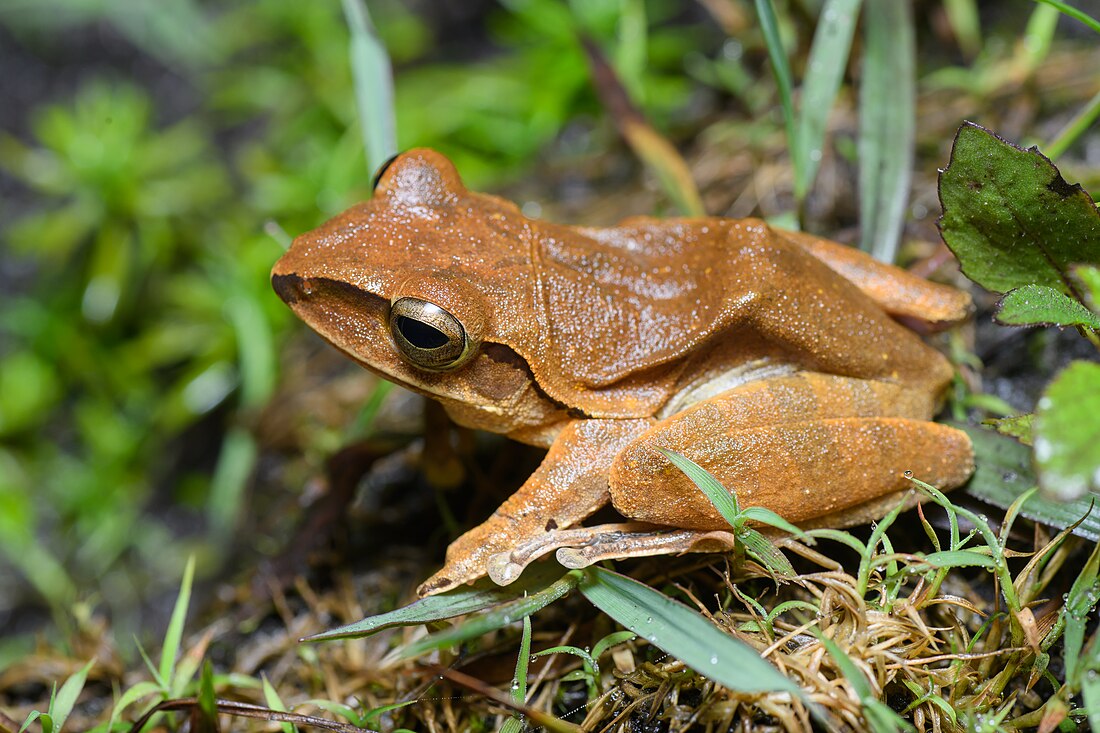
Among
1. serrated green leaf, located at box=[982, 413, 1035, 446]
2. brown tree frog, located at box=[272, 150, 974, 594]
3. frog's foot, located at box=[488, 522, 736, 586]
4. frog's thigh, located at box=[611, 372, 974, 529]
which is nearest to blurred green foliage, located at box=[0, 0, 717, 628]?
brown tree frog, located at box=[272, 150, 974, 594]

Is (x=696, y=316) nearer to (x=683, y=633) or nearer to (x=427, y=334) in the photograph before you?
(x=427, y=334)

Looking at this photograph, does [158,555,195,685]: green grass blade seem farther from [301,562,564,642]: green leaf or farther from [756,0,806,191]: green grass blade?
[756,0,806,191]: green grass blade

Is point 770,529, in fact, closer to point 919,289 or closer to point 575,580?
point 575,580

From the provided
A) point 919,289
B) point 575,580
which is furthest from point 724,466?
point 919,289

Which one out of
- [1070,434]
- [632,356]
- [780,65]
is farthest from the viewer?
[780,65]

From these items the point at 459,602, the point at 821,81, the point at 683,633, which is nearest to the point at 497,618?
the point at 459,602

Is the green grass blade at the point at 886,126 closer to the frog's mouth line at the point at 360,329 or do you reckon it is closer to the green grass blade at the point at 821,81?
the green grass blade at the point at 821,81

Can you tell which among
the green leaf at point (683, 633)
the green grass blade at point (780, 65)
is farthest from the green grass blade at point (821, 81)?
the green leaf at point (683, 633)
